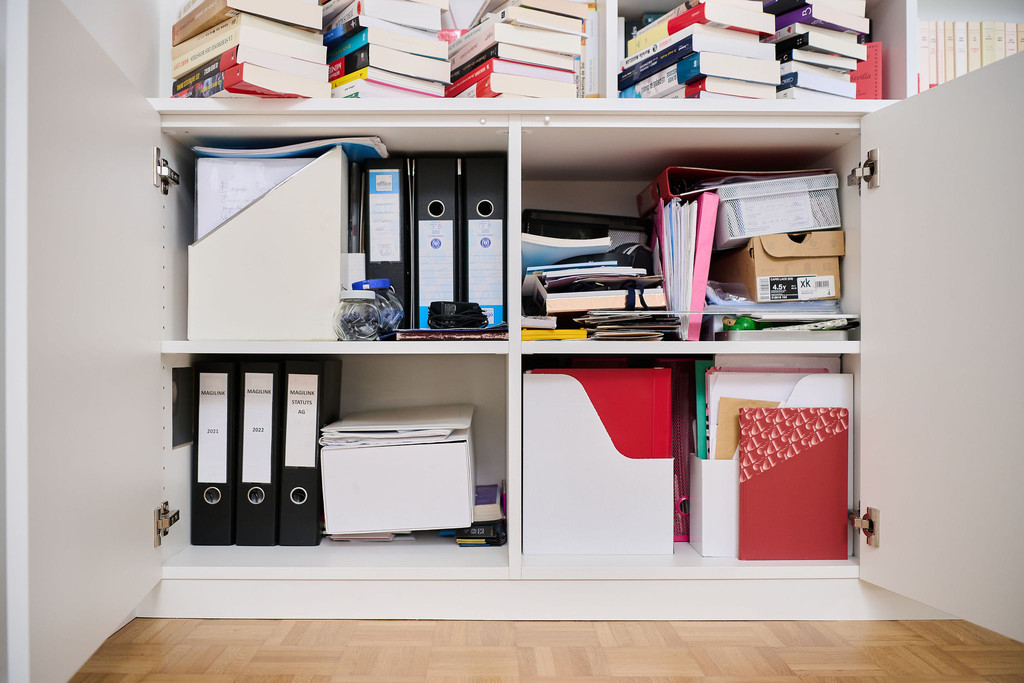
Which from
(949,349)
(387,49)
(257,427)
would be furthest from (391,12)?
(949,349)

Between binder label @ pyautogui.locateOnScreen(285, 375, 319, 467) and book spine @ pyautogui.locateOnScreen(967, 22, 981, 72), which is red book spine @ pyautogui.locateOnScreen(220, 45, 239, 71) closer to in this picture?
binder label @ pyautogui.locateOnScreen(285, 375, 319, 467)

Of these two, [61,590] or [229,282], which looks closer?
[61,590]

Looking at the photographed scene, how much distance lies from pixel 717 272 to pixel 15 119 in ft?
4.33

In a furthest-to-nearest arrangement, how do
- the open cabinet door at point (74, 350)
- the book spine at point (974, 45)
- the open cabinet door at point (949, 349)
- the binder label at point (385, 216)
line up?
1. the book spine at point (974, 45)
2. the binder label at point (385, 216)
3. the open cabinet door at point (949, 349)
4. the open cabinet door at point (74, 350)

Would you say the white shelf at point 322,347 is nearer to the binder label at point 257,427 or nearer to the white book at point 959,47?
the binder label at point 257,427

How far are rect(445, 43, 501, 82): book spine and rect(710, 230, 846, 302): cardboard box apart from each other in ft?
2.09

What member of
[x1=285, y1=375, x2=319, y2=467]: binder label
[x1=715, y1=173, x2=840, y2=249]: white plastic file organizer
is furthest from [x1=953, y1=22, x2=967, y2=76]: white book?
[x1=285, y1=375, x2=319, y2=467]: binder label

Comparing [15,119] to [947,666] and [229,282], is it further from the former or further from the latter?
[947,666]

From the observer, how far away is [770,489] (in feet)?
3.87

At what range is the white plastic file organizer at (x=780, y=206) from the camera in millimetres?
1260

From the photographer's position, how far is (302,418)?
1244 mm

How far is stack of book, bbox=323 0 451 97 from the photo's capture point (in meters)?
1.17

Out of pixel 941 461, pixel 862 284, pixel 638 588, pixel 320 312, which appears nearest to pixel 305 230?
pixel 320 312

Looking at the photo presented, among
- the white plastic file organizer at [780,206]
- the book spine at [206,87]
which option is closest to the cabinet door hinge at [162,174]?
the book spine at [206,87]
